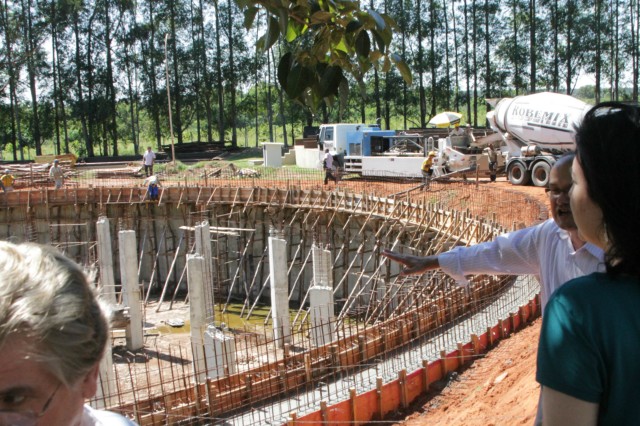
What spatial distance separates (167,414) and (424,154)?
18.7 metres

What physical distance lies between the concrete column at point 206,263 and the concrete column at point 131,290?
1.52 m

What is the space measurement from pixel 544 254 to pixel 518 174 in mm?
18789

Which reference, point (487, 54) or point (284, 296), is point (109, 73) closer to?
point (487, 54)

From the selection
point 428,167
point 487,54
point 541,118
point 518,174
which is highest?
point 487,54

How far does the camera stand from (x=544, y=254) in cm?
239

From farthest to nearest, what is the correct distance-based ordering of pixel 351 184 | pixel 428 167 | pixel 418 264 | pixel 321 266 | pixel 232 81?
pixel 232 81 → pixel 351 184 → pixel 428 167 → pixel 321 266 → pixel 418 264

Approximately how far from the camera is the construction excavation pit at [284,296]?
285 inches

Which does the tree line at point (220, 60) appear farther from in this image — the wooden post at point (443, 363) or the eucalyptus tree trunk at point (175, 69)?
the wooden post at point (443, 363)

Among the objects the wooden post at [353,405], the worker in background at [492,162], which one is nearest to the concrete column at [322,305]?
the wooden post at [353,405]

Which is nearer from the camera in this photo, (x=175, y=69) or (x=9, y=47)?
(x=9, y=47)

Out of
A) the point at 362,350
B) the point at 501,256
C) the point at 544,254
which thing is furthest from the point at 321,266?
the point at 544,254

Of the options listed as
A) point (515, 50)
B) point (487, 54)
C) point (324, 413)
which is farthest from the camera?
point (487, 54)

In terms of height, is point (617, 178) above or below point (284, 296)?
above

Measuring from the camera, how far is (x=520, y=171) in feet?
66.1
